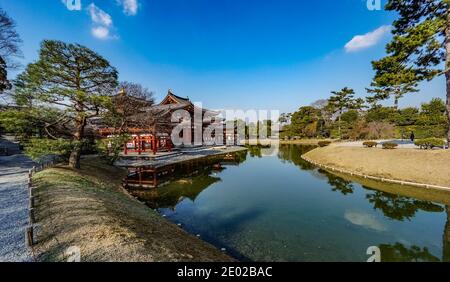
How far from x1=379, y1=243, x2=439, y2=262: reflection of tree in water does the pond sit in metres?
0.02

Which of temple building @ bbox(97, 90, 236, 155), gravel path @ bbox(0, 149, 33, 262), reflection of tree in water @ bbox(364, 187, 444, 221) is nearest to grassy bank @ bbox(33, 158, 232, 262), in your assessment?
gravel path @ bbox(0, 149, 33, 262)

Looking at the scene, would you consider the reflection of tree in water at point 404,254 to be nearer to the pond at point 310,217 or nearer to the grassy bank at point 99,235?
the pond at point 310,217

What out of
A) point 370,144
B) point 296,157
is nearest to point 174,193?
point 296,157

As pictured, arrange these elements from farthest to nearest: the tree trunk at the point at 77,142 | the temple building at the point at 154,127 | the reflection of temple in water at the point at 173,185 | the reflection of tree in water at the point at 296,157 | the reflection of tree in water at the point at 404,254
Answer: the reflection of tree in water at the point at 296,157 < the temple building at the point at 154,127 < the tree trunk at the point at 77,142 < the reflection of temple in water at the point at 173,185 < the reflection of tree in water at the point at 404,254

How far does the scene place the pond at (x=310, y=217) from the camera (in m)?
6.23

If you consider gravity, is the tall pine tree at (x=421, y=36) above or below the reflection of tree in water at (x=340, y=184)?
above

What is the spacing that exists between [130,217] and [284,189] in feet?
31.0

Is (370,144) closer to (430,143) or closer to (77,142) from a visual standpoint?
(430,143)

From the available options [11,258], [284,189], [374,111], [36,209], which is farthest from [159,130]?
[374,111]

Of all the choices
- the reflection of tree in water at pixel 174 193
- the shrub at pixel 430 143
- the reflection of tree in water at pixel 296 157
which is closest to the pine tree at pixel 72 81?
the reflection of tree in water at pixel 174 193

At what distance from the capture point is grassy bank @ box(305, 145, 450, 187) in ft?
41.1

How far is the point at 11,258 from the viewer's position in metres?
4.01

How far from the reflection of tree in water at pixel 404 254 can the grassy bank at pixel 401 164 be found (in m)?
8.59

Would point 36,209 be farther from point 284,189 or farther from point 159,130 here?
point 159,130
